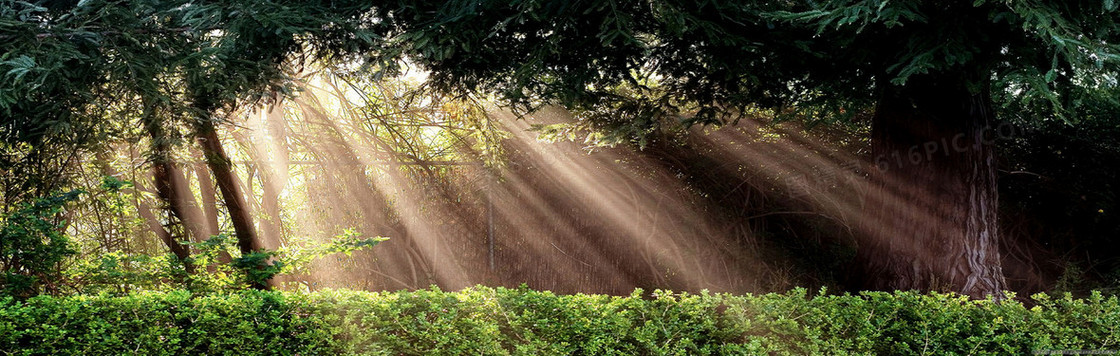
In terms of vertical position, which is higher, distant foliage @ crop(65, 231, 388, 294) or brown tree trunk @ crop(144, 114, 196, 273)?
brown tree trunk @ crop(144, 114, 196, 273)

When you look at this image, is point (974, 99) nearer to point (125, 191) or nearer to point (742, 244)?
point (742, 244)

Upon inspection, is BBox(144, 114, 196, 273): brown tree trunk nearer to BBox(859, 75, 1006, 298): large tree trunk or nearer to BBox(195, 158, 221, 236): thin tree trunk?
BBox(195, 158, 221, 236): thin tree trunk

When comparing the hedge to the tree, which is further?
the tree

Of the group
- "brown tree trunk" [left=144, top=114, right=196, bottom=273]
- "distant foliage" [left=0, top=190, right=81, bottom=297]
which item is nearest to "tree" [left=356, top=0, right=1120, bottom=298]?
"distant foliage" [left=0, top=190, right=81, bottom=297]

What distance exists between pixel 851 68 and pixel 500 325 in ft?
11.1

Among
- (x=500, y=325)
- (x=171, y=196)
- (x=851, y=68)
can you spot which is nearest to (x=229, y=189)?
(x=171, y=196)

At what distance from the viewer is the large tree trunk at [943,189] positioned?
6.08 metres

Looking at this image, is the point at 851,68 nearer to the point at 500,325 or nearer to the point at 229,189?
the point at 500,325

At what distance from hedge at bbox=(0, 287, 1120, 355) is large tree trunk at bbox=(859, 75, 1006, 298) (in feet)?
6.16

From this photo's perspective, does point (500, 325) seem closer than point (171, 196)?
Yes

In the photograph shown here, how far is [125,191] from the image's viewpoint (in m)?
7.85

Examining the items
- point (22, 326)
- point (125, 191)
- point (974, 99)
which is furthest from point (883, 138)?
point (125, 191)

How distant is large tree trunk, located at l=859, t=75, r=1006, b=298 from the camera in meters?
6.08

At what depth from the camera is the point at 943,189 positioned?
20.2 feet
